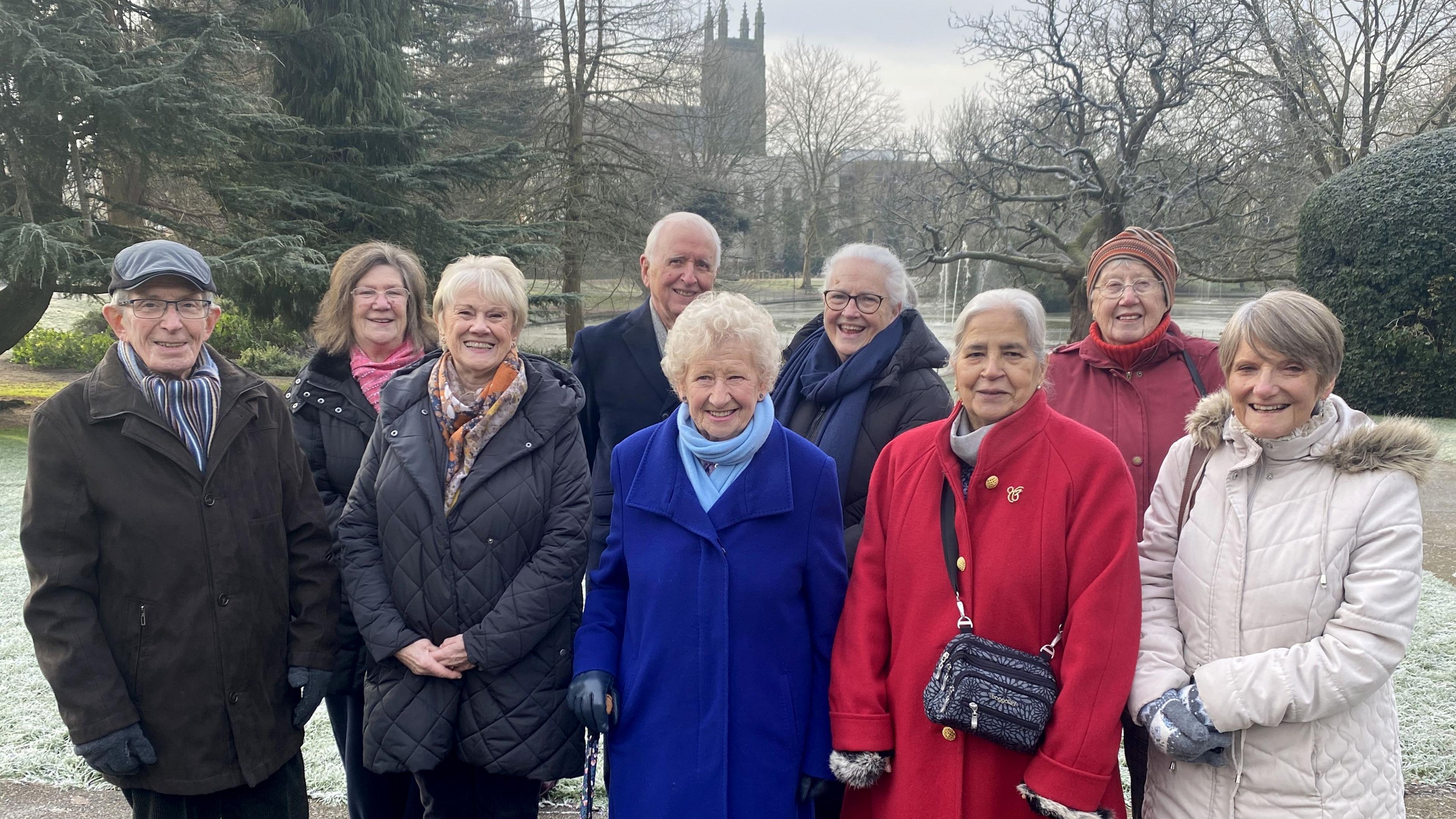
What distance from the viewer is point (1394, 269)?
36.1ft

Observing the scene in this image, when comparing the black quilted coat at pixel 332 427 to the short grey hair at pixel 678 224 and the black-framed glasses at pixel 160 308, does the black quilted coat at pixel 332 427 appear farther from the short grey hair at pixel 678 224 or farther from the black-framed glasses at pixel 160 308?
the short grey hair at pixel 678 224

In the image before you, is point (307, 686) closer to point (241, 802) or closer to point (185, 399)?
point (241, 802)

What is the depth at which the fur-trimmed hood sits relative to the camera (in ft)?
6.18

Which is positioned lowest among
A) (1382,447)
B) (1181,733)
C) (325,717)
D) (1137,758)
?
(325,717)

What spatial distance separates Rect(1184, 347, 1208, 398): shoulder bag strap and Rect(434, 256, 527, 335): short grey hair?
2091 millimetres

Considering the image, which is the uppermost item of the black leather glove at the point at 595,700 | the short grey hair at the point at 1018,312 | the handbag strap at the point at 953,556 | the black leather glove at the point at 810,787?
the short grey hair at the point at 1018,312

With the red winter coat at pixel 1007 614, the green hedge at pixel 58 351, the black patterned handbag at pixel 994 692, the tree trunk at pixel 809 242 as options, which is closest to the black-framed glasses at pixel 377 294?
the red winter coat at pixel 1007 614

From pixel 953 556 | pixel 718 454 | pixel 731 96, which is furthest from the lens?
pixel 731 96

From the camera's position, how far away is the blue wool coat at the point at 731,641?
2160mm

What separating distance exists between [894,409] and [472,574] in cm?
135

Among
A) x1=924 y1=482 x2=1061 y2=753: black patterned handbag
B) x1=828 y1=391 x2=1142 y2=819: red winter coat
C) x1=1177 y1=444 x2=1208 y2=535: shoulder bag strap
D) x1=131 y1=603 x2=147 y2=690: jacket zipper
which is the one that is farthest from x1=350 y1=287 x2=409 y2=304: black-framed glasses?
x1=1177 y1=444 x2=1208 y2=535: shoulder bag strap

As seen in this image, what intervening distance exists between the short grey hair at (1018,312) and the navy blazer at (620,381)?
1.43 m

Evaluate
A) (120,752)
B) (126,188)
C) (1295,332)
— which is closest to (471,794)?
(120,752)

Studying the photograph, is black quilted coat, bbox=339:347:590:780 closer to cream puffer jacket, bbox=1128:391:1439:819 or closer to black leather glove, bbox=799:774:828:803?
black leather glove, bbox=799:774:828:803
